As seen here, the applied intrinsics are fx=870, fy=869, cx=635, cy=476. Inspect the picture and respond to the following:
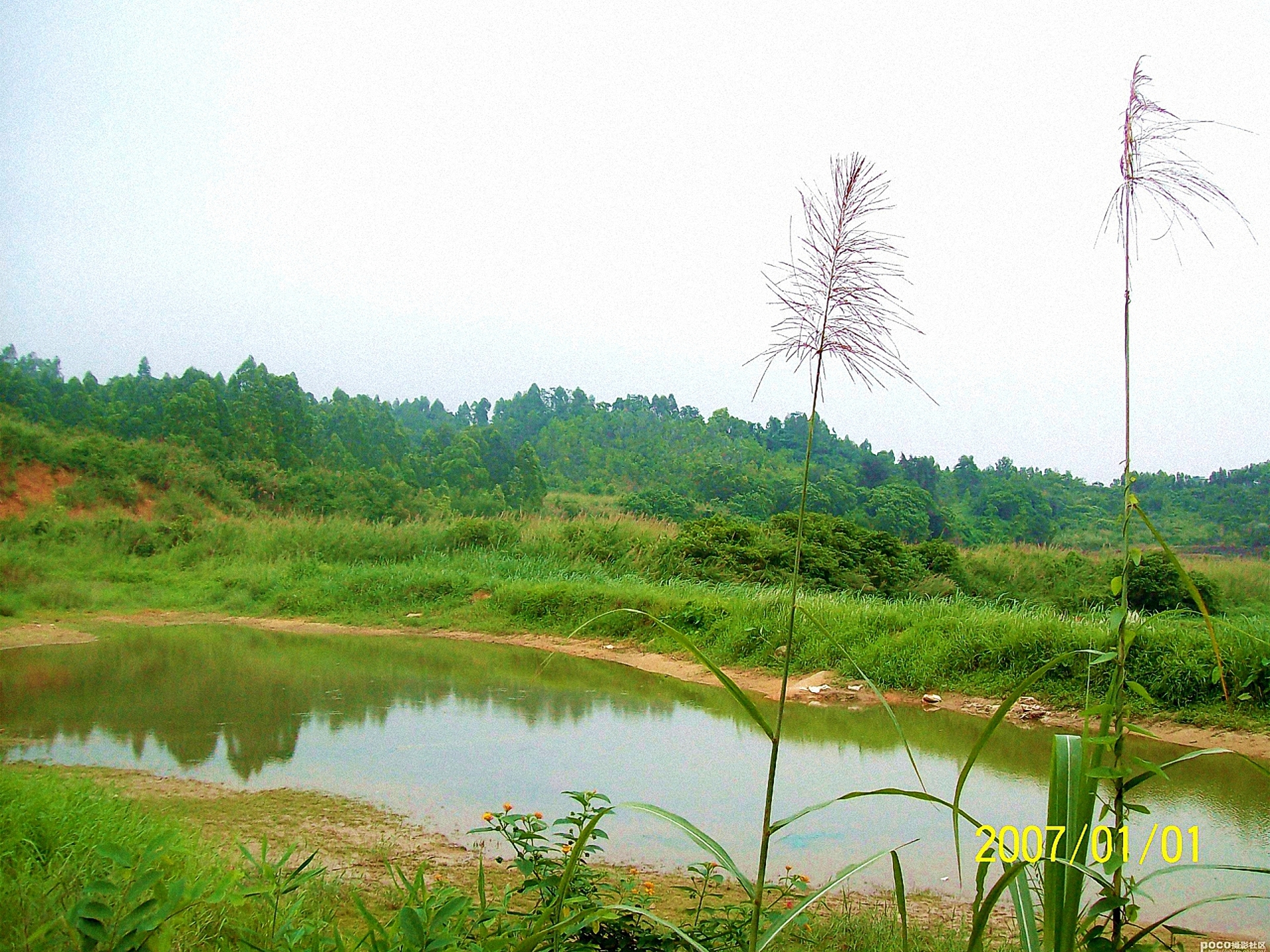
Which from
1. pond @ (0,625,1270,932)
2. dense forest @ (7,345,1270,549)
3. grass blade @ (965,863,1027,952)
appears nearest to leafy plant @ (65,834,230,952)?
grass blade @ (965,863,1027,952)

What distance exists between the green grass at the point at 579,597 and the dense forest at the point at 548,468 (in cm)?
338

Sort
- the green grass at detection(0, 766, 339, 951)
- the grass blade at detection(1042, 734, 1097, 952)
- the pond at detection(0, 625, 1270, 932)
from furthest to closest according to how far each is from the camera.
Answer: the pond at detection(0, 625, 1270, 932) → the green grass at detection(0, 766, 339, 951) → the grass blade at detection(1042, 734, 1097, 952)

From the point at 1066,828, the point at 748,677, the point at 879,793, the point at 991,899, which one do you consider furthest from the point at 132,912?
the point at 748,677

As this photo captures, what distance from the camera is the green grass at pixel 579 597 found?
6.40 meters

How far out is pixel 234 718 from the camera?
6.05 metres

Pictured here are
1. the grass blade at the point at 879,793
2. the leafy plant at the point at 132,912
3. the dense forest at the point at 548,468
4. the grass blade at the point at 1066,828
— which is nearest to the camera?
the grass blade at the point at 879,793

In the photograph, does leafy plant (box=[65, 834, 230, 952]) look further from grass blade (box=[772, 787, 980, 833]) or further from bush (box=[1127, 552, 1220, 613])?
bush (box=[1127, 552, 1220, 613])

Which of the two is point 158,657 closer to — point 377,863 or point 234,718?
point 234,718

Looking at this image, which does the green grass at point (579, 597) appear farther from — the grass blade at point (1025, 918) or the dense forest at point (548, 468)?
the dense forest at point (548, 468)

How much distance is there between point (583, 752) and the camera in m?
5.35

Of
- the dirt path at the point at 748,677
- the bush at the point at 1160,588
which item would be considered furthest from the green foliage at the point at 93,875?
the bush at the point at 1160,588

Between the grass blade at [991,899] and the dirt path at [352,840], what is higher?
the grass blade at [991,899]

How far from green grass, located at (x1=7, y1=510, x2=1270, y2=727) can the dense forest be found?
11.1ft

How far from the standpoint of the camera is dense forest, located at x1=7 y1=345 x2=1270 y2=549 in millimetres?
17938
